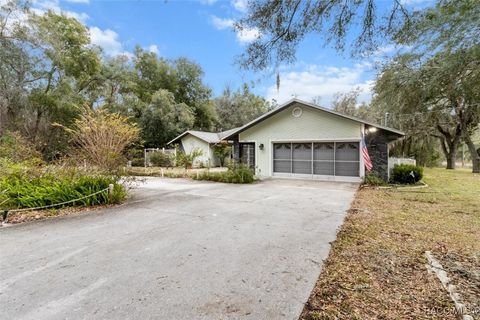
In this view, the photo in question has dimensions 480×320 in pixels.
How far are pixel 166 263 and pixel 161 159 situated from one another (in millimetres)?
19315

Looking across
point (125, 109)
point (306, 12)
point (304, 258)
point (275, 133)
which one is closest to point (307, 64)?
point (306, 12)

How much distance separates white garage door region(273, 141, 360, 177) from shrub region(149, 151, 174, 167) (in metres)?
10.5

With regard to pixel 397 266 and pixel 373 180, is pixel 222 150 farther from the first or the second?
pixel 397 266

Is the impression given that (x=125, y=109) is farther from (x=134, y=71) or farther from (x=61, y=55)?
(x=61, y=55)

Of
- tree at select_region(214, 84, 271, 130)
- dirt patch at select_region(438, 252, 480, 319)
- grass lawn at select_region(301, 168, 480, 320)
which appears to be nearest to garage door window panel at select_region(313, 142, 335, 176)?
grass lawn at select_region(301, 168, 480, 320)

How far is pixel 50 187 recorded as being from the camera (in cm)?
725

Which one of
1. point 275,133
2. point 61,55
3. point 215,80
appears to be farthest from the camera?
point 215,80

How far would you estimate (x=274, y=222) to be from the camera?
5.88 metres

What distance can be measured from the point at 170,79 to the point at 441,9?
31.9 meters

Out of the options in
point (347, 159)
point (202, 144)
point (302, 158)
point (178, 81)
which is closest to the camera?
point (347, 159)

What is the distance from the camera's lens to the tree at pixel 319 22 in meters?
3.81

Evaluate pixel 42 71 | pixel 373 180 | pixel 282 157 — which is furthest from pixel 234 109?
pixel 373 180

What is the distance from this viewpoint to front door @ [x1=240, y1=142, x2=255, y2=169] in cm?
1571

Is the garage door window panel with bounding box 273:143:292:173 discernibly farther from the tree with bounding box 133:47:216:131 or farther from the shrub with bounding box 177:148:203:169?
the tree with bounding box 133:47:216:131
